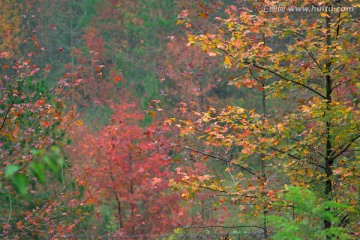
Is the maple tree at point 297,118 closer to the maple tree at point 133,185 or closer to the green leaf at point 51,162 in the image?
the green leaf at point 51,162

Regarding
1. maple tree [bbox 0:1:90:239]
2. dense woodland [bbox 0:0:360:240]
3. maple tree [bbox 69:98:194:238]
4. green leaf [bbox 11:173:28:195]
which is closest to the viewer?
green leaf [bbox 11:173:28:195]

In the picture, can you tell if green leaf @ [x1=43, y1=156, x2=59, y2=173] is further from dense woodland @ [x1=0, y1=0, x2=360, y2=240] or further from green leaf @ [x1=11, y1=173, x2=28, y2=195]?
green leaf @ [x1=11, y1=173, x2=28, y2=195]

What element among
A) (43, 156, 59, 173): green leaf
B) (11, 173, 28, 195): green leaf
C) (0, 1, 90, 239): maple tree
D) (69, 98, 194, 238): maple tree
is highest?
(43, 156, 59, 173): green leaf

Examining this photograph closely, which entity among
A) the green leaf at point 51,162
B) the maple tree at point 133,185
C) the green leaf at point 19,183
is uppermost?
the green leaf at point 51,162

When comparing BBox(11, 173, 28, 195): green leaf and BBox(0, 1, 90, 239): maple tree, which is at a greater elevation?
BBox(11, 173, 28, 195): green leaf

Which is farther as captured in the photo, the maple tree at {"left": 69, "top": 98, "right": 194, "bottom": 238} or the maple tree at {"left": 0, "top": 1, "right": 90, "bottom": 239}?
the maple tree at {"left": 69, "top": 98, "right": 194, "bottom": 238}

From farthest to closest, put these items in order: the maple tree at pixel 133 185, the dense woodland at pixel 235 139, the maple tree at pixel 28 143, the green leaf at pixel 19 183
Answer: the maple tree at pixel 133 185 < the dense woodland at pixel 235 139 < the maple tree at pixel 28 143 < the green leaf at pixel 19 183

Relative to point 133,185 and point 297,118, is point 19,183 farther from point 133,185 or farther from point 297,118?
point 133,185

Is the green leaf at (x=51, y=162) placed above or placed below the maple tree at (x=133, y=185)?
above

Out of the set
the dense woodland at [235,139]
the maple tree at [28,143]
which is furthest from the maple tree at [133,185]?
the maple tree at [28,143]

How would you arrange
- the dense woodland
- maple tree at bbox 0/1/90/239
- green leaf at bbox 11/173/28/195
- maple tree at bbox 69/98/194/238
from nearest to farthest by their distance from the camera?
green leaf at bbox 11/173/28/195, maple tree at bbox 0/1/90/239, the dense woodland, maple tree at bbox 69/98/194/238

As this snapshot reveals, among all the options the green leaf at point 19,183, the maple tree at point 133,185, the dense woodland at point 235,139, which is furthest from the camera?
the maple tree at point 133,185

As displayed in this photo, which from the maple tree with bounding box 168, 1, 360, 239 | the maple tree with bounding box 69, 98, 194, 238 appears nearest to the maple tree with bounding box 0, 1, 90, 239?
the maple tree with bounding box 69, 98, 194, 238

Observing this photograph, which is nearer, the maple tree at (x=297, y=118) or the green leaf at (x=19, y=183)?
the green leaf at (x=19, y=183)
